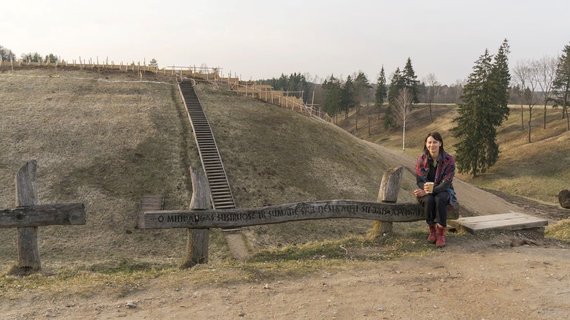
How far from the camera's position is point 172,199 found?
24.4 metres

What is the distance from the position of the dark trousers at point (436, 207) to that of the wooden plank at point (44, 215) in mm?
7949

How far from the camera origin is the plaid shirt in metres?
10.2

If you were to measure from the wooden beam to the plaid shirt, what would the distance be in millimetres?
970

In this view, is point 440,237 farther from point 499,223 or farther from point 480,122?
point 480,122

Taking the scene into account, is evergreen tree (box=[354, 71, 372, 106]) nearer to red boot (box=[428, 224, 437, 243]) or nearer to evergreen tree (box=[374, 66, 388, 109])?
evergreen tree (box=[374, 66, 388, 109])

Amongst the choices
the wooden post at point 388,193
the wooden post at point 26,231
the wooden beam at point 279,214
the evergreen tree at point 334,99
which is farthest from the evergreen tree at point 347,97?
the wooden post at point 26,231

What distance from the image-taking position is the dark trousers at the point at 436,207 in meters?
10.2

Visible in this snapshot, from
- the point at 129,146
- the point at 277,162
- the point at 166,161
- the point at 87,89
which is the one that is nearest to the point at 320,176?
the point at 277,162

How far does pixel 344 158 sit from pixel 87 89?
22.8 metres

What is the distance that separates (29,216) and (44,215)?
1.03 ft

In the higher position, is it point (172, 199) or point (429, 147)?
point (429, 147)

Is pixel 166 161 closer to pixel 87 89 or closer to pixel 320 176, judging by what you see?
pixel 320 176

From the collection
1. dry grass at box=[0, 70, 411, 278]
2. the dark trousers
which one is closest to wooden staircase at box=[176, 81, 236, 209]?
dry grass at box=[0, 70, 411, 278]

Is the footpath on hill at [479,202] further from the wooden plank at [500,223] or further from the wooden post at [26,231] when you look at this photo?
the wooden post at [26,231]
